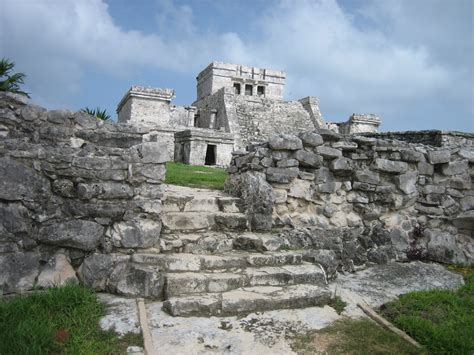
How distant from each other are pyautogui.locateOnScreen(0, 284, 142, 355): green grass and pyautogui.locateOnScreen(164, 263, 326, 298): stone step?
667 mm

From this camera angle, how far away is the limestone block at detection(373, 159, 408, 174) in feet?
18.5

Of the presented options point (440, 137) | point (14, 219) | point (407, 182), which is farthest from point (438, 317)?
point (440, 137)

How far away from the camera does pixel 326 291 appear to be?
3891 mm

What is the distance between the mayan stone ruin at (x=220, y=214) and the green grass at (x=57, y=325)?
388mm

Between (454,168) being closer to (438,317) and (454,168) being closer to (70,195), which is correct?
(438,317)

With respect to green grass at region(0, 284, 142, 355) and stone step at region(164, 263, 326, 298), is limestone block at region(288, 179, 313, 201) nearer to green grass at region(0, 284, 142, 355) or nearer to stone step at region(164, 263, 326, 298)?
stone step at region(164, 263, 326, 298)

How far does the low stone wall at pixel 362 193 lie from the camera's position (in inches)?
201

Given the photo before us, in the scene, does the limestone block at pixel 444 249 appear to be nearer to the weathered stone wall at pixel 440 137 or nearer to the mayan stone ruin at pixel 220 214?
the mayan stone ruin at pixel 220 214

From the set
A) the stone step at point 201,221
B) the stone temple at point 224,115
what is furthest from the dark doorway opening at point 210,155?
the stone step at point 201,221

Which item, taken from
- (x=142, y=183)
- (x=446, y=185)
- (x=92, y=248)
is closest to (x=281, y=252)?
(x=142, y=183)

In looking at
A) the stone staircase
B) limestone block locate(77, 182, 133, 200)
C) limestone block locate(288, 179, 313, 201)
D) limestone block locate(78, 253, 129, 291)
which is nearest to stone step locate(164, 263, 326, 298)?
the stone staircase

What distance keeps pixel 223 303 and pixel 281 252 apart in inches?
47.5

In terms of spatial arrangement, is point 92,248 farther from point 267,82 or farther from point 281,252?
point 267,82

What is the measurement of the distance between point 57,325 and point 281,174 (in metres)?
3.07
